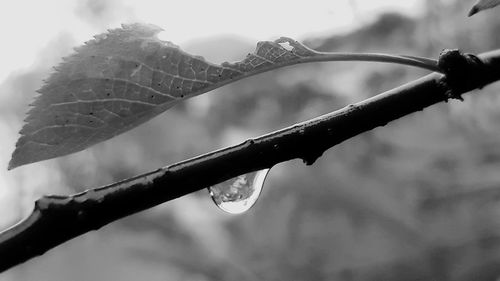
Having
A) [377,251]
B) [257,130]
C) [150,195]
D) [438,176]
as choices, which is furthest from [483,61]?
[257,130]

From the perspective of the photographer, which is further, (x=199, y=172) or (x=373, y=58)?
(x=373, y=58)

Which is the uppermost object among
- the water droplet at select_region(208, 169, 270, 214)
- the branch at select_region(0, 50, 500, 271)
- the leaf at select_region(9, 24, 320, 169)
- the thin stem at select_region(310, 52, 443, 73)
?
the thin stem at select_region(310, 52, 443, 73)

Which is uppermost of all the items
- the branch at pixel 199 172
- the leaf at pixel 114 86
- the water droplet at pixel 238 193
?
the leaf at pixel 114 86

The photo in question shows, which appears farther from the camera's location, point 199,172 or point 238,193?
point 238,193

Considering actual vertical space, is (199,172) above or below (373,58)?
below
